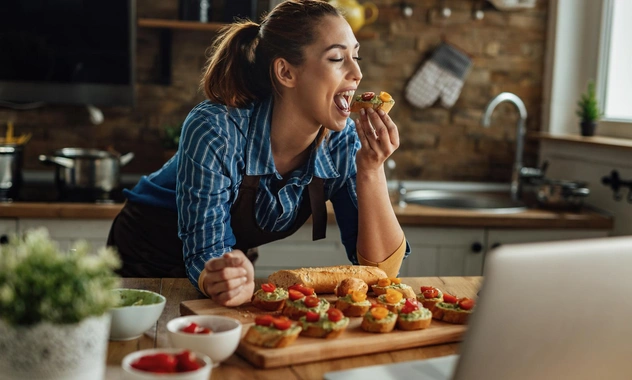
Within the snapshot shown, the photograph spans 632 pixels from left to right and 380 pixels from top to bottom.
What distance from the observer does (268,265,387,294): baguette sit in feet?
5.45

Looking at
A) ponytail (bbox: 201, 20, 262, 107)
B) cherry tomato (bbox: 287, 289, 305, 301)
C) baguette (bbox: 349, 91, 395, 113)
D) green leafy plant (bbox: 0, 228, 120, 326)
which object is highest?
ponytail (bbox: 201, 20, 262, 107)

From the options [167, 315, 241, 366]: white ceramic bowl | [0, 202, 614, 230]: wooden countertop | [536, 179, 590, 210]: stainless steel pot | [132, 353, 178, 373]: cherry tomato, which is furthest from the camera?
[536, 179, 590, 210]: stainless steel pot

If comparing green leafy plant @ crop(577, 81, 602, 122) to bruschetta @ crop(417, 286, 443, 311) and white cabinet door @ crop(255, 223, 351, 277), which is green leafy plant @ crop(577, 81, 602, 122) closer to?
white cabinet door @ crop(255, 223, 351, 277)

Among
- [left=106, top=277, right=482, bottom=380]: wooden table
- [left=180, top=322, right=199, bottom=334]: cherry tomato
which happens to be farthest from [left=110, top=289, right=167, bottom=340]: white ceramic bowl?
[left=180, top=322, right=199, bottom=334]: cherry tomato

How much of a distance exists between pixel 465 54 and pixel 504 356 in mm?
2943

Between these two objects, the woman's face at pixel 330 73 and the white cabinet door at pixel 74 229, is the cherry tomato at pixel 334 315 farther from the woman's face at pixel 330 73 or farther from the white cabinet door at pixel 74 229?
the white cabinet door at pixel 74 229

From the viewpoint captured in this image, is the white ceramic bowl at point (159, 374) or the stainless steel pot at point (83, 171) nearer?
the white ceramic bowl at point (159, 374)

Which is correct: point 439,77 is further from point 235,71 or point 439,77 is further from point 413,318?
point 413,318

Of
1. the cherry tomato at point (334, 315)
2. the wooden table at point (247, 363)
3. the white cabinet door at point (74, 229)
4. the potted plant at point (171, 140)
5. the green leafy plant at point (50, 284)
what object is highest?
the potted plant at point (171, 140)

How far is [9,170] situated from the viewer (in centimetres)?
311

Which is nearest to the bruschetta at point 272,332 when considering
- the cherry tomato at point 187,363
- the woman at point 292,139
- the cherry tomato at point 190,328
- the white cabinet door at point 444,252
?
the cherry tomato at point 190,328

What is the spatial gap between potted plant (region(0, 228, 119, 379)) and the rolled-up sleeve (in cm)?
70

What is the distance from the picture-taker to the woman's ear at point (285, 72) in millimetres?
2002

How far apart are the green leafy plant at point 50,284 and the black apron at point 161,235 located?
3.47 ft
